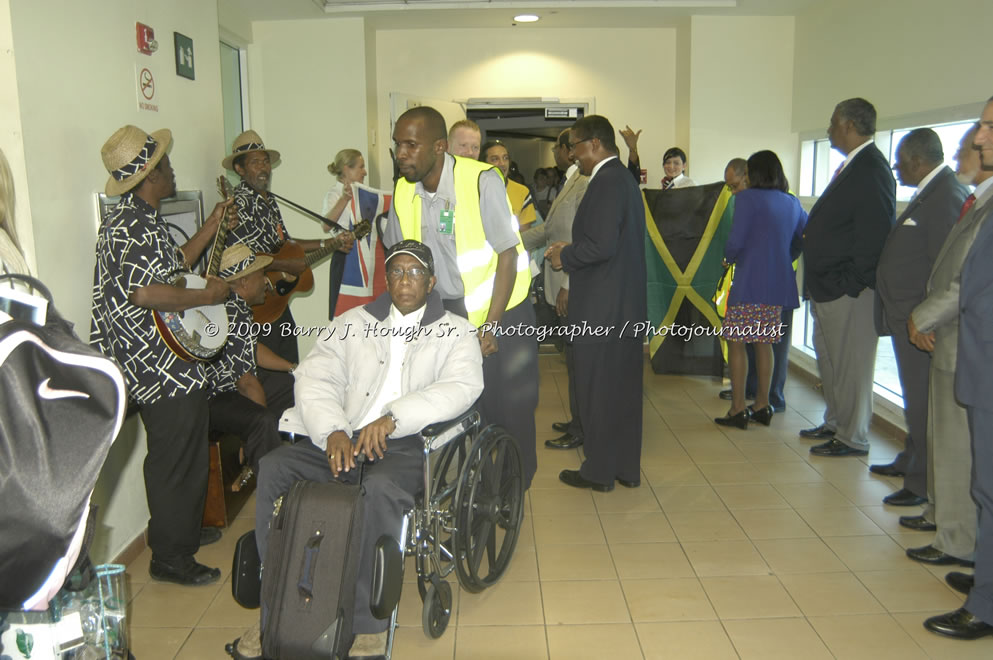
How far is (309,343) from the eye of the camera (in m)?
6.69

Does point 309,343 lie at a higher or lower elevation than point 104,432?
lower

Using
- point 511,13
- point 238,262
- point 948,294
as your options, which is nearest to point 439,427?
point 238,262

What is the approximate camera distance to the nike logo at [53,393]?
1287 mm

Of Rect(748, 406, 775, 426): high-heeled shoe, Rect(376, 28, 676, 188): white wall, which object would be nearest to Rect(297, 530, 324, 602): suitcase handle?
Rect(748, 406, 775, 426): high-heeled shoe

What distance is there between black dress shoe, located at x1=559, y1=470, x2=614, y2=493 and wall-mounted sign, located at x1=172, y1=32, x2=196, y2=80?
255cm

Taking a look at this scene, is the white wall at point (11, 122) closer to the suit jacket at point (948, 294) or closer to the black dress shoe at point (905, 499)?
the suit jacket at point (948, 294)

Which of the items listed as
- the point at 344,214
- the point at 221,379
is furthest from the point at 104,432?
the point at 344,214

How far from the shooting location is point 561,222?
4477mm

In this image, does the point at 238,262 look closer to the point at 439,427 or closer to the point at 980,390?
the point at 439,427

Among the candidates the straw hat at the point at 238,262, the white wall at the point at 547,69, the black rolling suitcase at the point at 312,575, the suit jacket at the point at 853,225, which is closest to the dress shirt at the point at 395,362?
the black rolling suitcase at the point at 312,575

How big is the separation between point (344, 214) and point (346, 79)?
150cm

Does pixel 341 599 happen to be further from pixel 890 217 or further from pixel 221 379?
pixel 890 217

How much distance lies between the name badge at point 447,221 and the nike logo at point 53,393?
1.86m

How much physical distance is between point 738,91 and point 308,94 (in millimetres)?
3369
